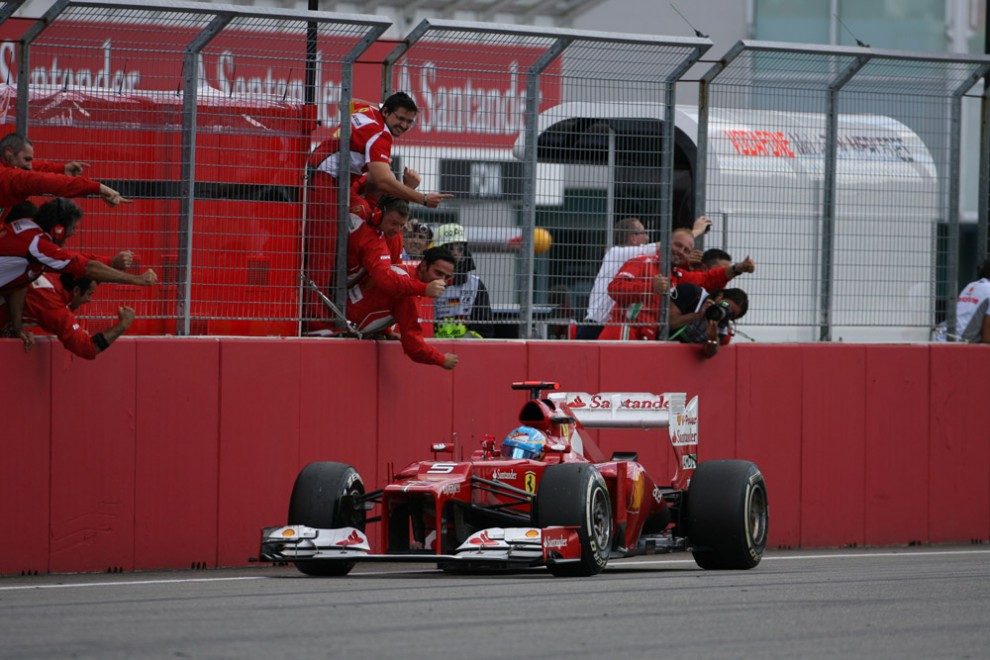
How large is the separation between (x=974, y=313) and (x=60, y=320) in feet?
24.9

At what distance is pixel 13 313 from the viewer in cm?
1053

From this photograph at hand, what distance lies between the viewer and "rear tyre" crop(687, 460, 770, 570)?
10492 mm

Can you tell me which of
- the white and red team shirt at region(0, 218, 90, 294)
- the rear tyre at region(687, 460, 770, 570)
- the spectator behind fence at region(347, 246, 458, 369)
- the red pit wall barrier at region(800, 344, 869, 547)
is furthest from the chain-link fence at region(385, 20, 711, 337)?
Answer: the white and red team shirt at region(0, 218, 90, 294)

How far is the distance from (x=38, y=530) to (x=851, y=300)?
6.69m

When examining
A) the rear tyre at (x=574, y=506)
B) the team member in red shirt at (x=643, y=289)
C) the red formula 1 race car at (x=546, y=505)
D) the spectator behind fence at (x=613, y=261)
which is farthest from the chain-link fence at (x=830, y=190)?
the rear tyre at (x=574, y=506)

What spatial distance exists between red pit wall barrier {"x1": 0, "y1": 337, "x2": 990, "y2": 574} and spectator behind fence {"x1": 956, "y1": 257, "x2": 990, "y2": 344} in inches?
11.5

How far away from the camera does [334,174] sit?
39.1 ft

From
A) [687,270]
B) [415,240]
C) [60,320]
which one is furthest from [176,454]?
[687,270]

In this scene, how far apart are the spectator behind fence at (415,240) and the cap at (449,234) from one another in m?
0.25

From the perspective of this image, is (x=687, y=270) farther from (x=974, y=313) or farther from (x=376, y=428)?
(x=376, y=428)

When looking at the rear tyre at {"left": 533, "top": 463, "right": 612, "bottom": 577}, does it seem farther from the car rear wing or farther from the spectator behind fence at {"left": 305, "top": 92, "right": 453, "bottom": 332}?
the spectator behind fence at {"left": 305, "top": 92, "right": 453, "bottom": 332}

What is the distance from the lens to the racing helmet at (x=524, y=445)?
33.8ft

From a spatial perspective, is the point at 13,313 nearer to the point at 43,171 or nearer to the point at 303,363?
the point at 43,171

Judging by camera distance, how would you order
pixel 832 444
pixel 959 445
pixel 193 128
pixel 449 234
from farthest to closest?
1. pixel 959 445
2. pixel 832 444
3. pixel 449 234
4. pixel 193 128
